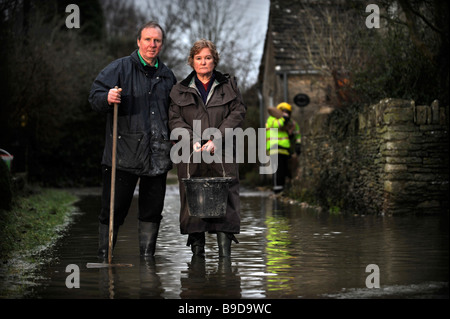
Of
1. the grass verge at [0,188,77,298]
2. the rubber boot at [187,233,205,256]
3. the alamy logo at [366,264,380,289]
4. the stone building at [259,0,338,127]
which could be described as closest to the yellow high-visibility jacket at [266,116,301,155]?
the stone building at [259,0,338,127]

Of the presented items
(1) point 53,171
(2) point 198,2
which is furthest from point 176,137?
(2) point 198,2

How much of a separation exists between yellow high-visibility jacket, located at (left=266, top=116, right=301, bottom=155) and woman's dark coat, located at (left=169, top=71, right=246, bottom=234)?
1227 centimetres

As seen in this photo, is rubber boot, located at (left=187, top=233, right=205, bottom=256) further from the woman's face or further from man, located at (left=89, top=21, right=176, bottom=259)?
the woman's face

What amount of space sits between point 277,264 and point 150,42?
2441 millimetres

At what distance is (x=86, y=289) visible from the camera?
6621mm

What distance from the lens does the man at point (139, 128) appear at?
27.3ft

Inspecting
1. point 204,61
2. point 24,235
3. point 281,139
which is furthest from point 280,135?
point 204,61

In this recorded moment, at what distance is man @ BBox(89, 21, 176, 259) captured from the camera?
8336mm

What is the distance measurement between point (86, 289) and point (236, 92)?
2.85m

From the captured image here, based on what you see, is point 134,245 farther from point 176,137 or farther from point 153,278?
point 153,278

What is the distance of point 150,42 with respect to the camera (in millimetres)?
8461

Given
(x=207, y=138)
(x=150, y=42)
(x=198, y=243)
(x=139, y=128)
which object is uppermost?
(x=150, y=42)

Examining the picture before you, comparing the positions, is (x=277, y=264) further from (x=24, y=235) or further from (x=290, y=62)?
(x=290, y=62)

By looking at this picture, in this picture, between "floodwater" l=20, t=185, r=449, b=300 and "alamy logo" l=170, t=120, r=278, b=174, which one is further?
"alamy logo" l=170, t=120, r=278, b=174
